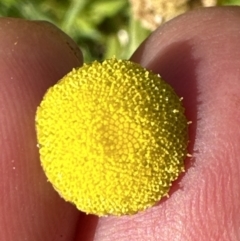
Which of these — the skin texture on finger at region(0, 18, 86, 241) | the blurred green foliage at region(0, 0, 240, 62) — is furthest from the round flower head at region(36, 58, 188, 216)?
the blurred green foliage at region(0, 0, 240, 62)

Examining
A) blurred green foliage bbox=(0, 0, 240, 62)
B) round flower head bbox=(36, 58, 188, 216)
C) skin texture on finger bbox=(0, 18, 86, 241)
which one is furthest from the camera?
blurred green foliage bbox=(0, 0, 240, 62)

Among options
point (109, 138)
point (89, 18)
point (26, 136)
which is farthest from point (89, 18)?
point (109, 138)

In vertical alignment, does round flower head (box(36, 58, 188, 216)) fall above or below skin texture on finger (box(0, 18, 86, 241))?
above

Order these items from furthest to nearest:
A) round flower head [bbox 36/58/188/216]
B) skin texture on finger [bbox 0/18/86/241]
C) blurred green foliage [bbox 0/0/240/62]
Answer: blurred green foliage [bbox 0/0/240/62]
skin texture on finger [bbox 0/18/86/241]
round flower head [bbox 36/58/188/216]

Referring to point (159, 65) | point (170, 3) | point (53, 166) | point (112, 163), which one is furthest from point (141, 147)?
point (170, 3)

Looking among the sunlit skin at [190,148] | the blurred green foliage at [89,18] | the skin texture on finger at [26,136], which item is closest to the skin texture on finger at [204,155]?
the sunlit skin at [190,148]

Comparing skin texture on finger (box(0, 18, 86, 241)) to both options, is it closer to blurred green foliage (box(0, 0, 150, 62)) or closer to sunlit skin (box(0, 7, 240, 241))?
sunlit skin (box(0, 7, 240, 241))

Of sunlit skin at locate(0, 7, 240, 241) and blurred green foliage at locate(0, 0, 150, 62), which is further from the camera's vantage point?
blurred green foliage at locate(0, 0, 150, 62)

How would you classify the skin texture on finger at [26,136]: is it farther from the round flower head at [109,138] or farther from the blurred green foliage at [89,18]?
the blurred green foliage at [89,18]

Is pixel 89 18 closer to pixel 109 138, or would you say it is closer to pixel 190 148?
pixel 190 148
